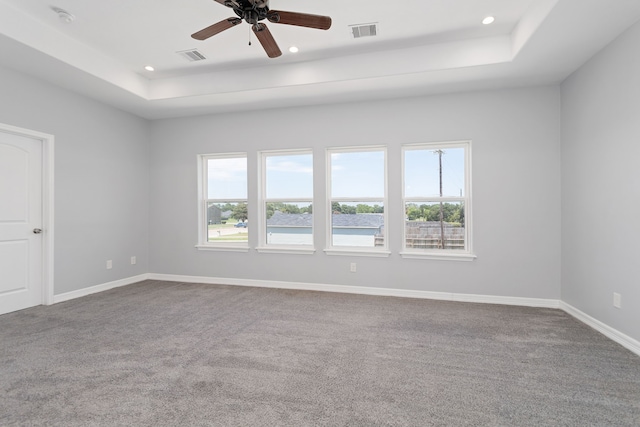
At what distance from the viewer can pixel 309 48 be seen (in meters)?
3.58

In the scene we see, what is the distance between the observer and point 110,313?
355 cm

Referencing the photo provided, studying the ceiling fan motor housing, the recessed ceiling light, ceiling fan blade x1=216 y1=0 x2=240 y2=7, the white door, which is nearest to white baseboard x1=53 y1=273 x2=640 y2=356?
the white door

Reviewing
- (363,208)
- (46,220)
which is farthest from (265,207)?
(46,220)

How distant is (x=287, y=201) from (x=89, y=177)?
2.77 m

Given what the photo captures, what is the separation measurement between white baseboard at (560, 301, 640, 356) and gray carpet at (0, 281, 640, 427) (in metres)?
0.07

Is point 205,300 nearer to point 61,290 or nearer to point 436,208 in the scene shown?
point 61,290

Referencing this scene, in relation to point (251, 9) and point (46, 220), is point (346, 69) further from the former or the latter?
point (46, 220)

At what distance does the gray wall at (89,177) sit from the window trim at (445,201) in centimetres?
422

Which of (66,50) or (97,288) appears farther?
(97,288)

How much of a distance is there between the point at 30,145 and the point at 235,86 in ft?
8.27

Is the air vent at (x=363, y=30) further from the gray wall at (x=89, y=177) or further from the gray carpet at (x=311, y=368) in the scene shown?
the gray wall at (x=89, y=177)

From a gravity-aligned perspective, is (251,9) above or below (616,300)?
above

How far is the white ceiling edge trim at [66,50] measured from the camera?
287cm

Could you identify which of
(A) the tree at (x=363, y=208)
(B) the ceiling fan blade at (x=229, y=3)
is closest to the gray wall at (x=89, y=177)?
(B) the ceiling fan blade at (x=229, y=3)
